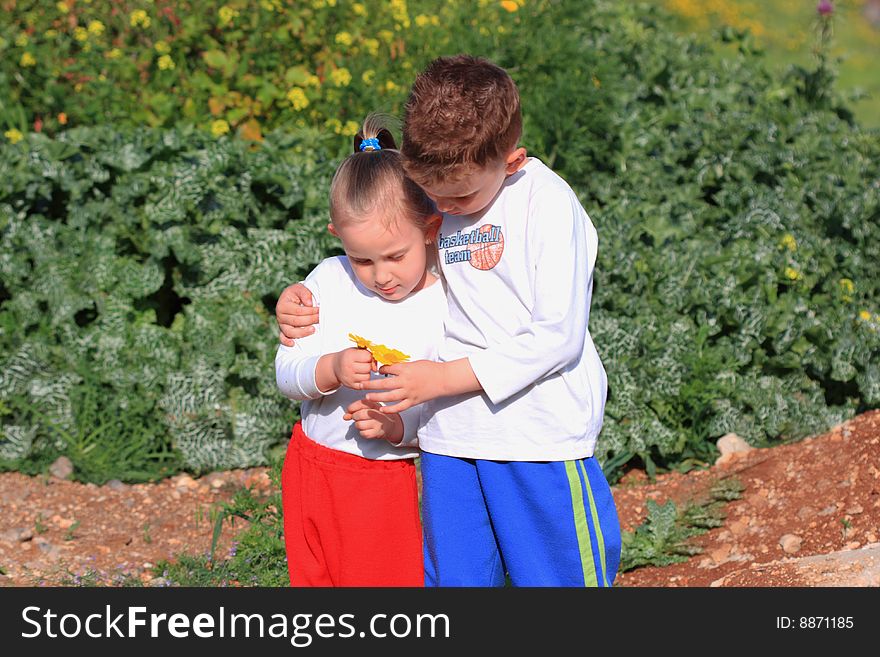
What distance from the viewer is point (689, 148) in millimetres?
5441

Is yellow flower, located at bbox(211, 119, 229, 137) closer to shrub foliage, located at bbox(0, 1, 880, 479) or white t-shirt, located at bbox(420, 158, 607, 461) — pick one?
shrub foliage, located at bbox(0, 1, 880, 479)

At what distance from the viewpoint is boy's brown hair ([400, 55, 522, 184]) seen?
92.0 inches

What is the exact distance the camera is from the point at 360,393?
278cm

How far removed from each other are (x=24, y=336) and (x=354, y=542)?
223 centimetres

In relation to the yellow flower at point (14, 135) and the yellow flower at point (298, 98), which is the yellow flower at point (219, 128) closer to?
the yellow flower at point (298, 98)

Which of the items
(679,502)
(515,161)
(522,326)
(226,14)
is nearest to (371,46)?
(226,14)

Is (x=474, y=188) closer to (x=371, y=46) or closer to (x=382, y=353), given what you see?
(x=382, y=353)

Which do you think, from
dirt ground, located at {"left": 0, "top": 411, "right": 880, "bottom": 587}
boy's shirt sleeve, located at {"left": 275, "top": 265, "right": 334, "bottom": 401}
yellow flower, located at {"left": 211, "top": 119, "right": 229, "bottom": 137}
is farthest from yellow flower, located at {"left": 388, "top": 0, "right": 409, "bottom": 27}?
boy's shirt sleeve, located at {"left": 275, "top": 265, "right": 334, "bottom": 401}

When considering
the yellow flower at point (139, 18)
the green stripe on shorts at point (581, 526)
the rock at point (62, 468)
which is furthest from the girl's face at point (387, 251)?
the yellow flower at point (139, 18)

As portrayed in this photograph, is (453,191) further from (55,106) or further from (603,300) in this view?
(55,106)

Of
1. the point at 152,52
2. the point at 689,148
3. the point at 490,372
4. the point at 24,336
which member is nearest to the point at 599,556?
the point at 490,372

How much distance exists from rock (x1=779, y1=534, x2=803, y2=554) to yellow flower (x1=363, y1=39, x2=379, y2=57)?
3004mm

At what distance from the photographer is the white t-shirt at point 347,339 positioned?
271 cm

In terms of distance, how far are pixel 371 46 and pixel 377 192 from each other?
307 centimetres
